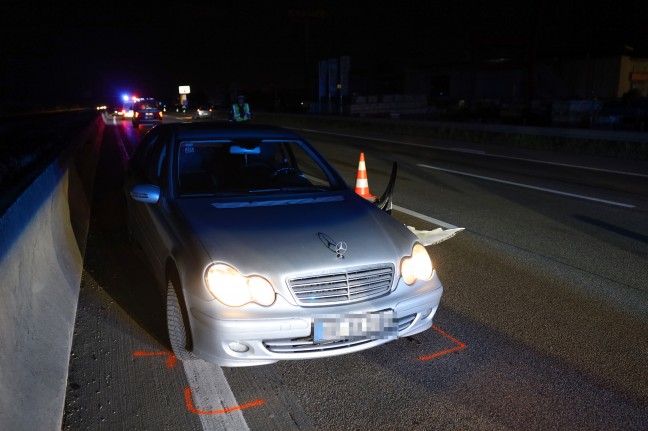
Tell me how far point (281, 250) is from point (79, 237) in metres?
3.91

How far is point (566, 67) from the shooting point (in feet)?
209

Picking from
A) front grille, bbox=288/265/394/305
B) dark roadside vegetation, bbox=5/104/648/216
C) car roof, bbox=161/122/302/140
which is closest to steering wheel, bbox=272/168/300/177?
car roof, bbox=161/122/302/140

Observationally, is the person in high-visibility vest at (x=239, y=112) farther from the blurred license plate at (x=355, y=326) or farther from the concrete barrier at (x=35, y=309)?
the blurred license plate at (x=355, y=326)

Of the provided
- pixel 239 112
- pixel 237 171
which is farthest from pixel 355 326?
pixel 239 112

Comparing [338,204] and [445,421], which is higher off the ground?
[338,204]

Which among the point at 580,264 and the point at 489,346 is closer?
the point at 489,346

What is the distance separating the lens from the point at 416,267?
364 cm

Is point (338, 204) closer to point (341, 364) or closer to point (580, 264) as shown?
point (341, 364)

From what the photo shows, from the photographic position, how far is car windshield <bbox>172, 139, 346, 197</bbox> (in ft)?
14.8

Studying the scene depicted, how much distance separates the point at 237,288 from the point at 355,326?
2.45 feet

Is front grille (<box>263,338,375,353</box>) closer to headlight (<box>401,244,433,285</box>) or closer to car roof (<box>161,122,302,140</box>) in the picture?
headlight (<box>401,244,433,285</box>)

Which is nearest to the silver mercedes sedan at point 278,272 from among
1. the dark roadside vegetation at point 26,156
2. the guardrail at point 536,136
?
the dark roadside vegetation at point 26,156

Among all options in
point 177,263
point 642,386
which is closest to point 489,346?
point 642,386

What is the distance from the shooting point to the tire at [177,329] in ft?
11.5
